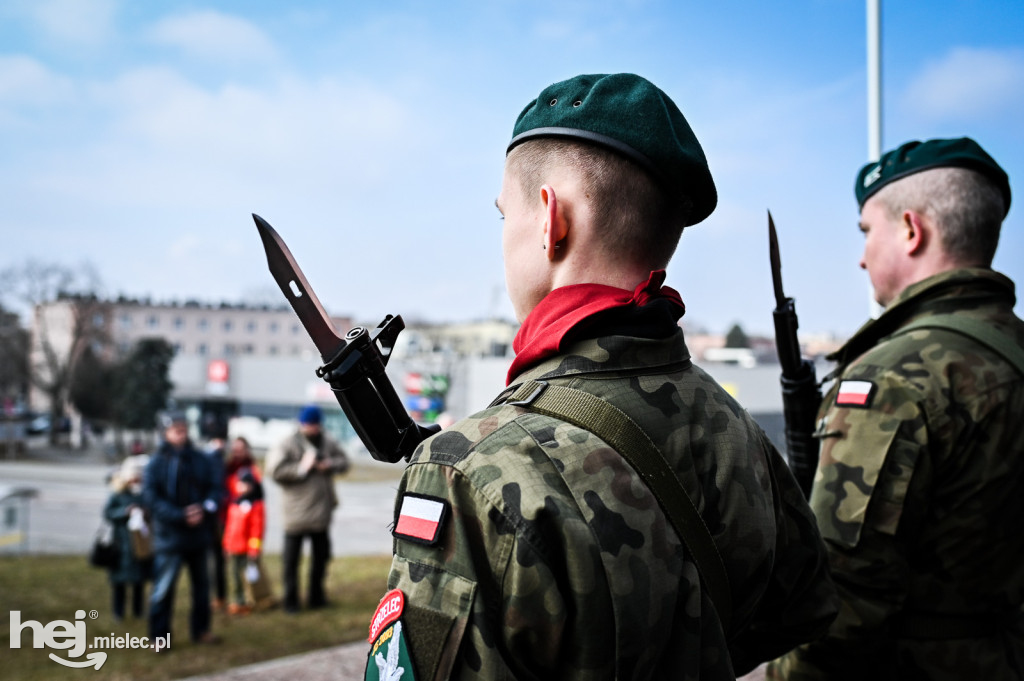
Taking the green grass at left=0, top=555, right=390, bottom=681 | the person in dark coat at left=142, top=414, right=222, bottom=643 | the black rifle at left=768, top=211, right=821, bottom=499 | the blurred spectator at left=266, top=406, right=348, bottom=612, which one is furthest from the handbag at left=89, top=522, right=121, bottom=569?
the black rifle at left=768, top=211, right=821, bottom=499

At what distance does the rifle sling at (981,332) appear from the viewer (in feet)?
7.45

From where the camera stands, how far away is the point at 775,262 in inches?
88.5

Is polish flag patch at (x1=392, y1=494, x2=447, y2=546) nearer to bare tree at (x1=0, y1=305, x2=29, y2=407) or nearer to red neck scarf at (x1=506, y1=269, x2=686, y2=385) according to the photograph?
red neck scarf at (x1=506, y1=269, x2=686, y2=385)

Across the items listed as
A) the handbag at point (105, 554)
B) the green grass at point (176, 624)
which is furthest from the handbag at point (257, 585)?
the handbag at point (105, 554)

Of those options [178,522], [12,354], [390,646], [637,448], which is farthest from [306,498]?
[12,354]

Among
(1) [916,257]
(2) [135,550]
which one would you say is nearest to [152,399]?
(2) [135,550]

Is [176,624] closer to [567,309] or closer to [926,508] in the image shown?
[926,508]

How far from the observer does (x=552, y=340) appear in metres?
1.32

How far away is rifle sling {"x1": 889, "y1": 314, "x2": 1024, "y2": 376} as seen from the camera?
2271mm

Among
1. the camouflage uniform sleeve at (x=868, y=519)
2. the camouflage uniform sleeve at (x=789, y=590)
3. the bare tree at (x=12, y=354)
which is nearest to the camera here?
the camouflage uniform sleeve at (x=789, y=590)

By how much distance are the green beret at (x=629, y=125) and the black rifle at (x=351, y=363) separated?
55 centimetres

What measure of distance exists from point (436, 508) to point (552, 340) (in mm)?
363

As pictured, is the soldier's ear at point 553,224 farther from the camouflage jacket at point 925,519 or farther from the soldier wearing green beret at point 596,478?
the camouflage jacket at point 925,519

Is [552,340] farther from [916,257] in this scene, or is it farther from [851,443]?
[916,257]
